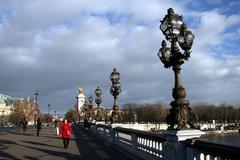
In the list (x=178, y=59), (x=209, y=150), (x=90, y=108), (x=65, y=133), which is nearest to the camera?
(x=209, y=150)

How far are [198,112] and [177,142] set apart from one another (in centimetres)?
15627

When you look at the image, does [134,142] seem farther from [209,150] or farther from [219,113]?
[219,113]

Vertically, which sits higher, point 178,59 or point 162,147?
point 178,59

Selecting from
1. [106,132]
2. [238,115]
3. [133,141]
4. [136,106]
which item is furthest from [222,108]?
[133,141]

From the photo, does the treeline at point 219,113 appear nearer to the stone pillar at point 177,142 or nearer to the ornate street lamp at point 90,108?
the ornate street lamp at point 90,108

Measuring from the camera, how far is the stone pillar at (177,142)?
10.6 meters

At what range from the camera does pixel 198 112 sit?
537 feet

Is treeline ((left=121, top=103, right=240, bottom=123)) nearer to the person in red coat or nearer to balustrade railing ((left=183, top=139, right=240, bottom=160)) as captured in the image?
the person in red coat

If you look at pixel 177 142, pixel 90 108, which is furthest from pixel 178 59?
pixel 90 108

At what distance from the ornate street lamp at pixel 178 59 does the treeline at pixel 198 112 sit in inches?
5192

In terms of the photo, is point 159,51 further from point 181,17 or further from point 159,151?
point 159,151

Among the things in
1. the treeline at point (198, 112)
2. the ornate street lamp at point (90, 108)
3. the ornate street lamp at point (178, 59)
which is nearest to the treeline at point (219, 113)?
the treeline at point (198, 112)

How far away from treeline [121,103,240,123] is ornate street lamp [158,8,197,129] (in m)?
132

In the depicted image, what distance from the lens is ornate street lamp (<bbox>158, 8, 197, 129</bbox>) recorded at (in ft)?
37.7
